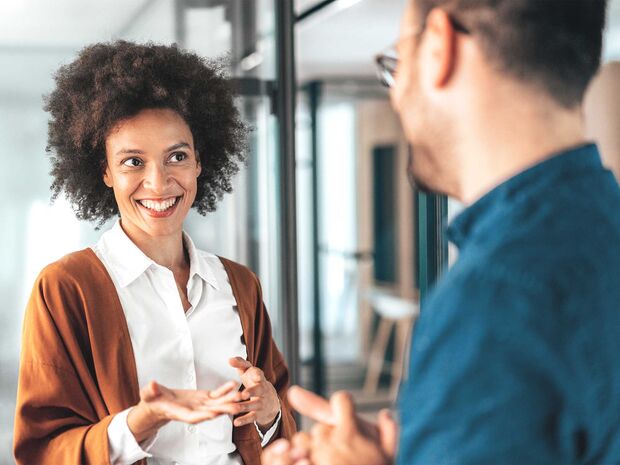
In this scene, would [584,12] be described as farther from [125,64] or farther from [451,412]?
[125,64]

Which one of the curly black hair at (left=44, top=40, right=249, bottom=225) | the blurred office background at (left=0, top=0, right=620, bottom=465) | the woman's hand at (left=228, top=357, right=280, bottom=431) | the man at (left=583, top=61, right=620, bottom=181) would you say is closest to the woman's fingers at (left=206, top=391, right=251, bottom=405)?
the woman's hand at (left=228, top=357, right=280, bottom=431)

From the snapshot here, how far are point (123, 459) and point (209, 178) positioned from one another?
0.68 meters

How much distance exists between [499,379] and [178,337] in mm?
878

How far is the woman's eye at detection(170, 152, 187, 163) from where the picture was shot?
1599mm

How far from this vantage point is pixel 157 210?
1575mm

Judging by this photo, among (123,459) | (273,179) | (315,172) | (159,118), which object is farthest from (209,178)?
(315,172)

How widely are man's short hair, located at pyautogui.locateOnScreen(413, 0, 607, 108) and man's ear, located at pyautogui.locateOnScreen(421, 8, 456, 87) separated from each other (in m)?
0.02

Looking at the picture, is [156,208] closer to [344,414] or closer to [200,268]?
[200,268]

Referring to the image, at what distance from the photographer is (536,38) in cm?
90

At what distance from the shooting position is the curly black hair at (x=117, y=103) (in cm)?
158

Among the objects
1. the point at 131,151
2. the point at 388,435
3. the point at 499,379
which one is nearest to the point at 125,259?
the point at 131,151

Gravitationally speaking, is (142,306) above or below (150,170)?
below

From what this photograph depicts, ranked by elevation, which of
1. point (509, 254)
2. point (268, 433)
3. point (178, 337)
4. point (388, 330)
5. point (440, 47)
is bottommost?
point (388, 330)

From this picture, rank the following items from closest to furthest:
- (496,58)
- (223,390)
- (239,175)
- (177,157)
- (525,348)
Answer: (525,348) < (496,58) < (223,390) < (177,157) < (239,175)
